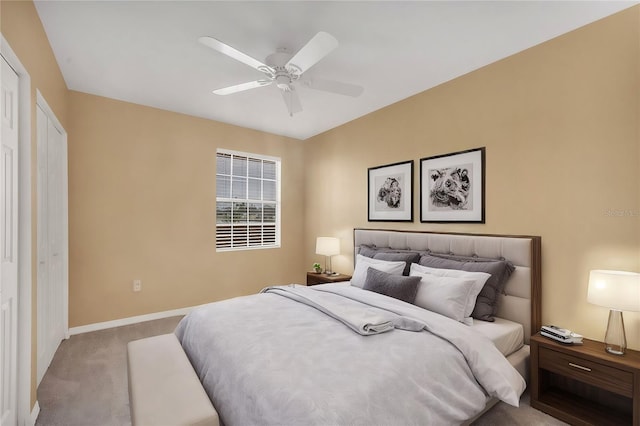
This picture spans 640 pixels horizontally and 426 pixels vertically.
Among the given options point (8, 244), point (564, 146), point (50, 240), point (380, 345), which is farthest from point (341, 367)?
point (50, 240)

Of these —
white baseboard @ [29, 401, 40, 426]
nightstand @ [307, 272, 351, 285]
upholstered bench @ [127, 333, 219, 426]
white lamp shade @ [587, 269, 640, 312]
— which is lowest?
white baseboard @ [29, 401, 40, 426]

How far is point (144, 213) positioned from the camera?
391 cm

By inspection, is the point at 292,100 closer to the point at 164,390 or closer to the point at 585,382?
the point at 164,390

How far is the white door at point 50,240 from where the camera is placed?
2.55m

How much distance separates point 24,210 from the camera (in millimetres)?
1940

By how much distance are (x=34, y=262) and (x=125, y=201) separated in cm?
181

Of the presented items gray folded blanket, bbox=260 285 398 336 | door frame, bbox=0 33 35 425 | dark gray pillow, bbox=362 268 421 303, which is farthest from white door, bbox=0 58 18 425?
dark gray pillow, bbox=362 268 421 303

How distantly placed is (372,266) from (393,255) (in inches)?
11.0

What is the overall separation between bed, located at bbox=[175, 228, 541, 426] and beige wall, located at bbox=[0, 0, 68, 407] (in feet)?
3.38

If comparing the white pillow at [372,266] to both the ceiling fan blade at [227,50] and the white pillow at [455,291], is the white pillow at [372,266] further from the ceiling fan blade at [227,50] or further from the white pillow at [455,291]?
the ceiling fan blade at [227,50]

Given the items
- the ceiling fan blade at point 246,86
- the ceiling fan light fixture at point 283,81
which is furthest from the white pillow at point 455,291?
the ceiling fan blade at point 246,86

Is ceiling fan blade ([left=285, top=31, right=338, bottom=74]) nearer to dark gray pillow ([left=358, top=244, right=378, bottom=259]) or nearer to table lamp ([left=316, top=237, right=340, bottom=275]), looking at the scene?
dark gray pillow ([left=358, top=244, right=378, bottom=259])

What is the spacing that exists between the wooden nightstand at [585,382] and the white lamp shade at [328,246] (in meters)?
2.50

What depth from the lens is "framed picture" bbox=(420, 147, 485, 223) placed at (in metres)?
2.96
